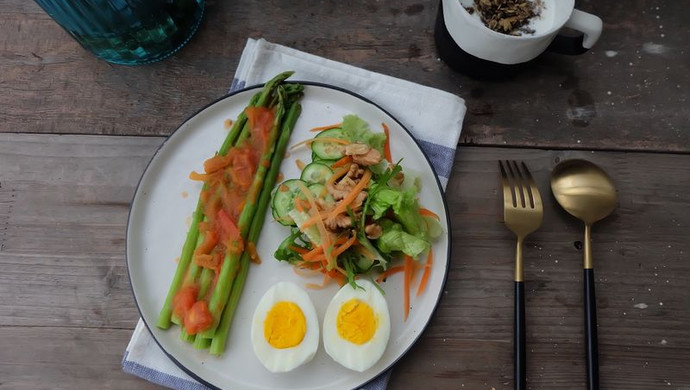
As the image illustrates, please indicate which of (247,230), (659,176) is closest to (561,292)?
(659,176)

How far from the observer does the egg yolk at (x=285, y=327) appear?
1692 millimetres

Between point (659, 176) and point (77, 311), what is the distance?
232 cm

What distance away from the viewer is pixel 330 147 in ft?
6.15

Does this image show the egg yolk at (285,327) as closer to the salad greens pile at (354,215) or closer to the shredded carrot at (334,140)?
the salad greens pile at (354,215)

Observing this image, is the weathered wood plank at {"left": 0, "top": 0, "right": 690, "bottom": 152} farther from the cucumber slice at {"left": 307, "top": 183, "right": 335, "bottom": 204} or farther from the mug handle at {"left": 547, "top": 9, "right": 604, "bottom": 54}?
the cucumber slice at {"left": 307, "top": 183, "right": 335, "bottom": 204}

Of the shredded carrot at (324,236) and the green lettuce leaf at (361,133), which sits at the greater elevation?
the green lettuce leaf at (361,133)

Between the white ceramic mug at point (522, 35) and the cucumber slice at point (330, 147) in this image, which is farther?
the cucumber slice at point (330, 147)

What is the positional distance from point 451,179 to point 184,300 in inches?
43.2

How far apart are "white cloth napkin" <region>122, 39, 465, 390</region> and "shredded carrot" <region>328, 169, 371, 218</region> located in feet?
1.07

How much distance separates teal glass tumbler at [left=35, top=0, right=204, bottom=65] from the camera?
5.89ft

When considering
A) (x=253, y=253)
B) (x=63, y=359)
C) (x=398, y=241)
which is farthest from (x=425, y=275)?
(x=63, y=359)

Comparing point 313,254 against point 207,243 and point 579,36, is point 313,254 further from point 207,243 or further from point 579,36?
point 579,36

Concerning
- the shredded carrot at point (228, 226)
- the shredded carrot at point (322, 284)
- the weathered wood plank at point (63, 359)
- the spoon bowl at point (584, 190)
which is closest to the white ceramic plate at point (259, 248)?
the shredded carrot at point (322, 284)

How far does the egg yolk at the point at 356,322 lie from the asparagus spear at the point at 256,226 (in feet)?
1.29
